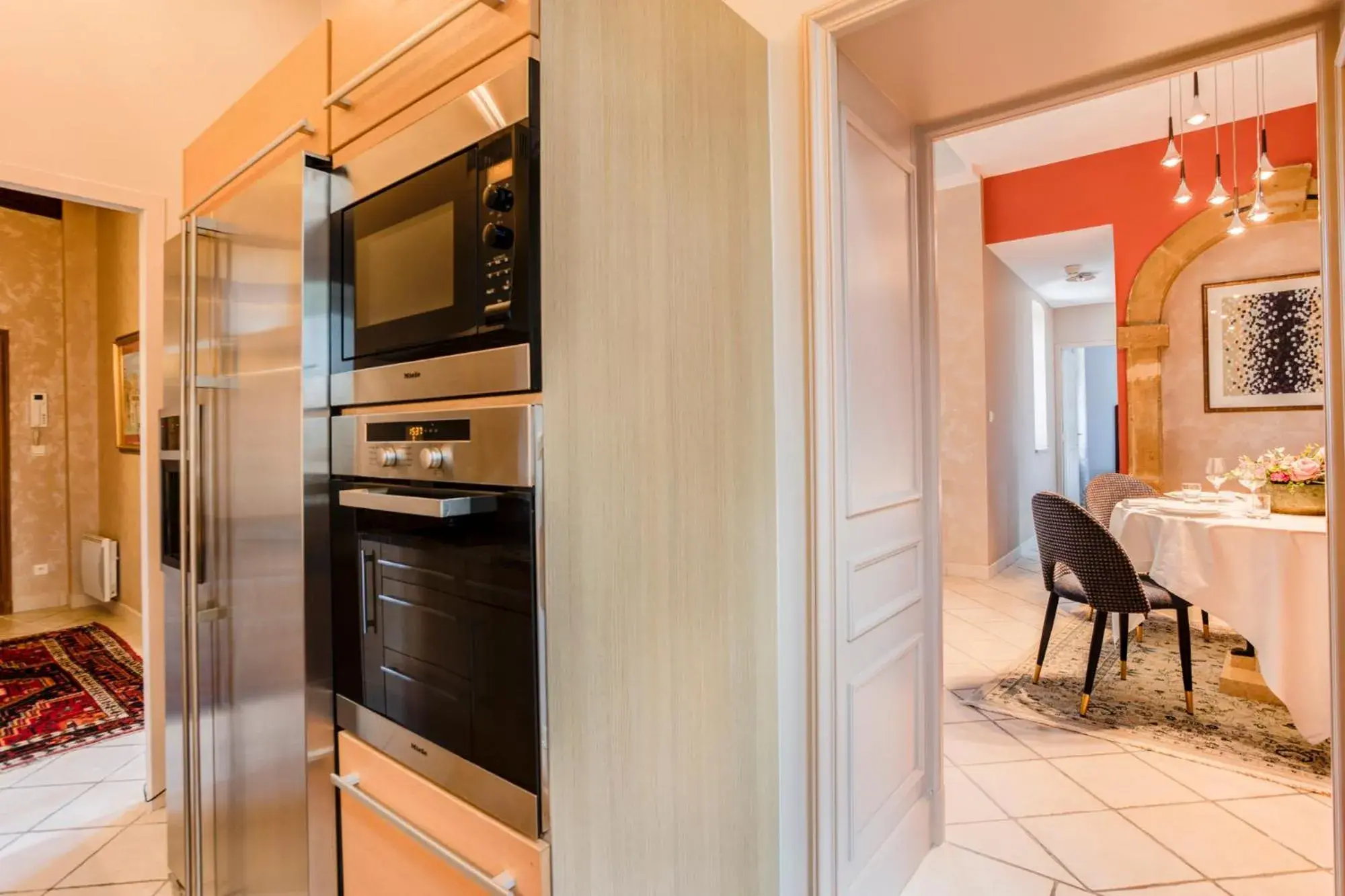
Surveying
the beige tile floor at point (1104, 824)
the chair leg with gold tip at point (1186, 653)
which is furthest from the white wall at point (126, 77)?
the chair leg with gold tip at point (1186, 653)

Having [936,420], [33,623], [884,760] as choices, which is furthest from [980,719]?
[33,623]

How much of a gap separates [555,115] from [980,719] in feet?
9.83

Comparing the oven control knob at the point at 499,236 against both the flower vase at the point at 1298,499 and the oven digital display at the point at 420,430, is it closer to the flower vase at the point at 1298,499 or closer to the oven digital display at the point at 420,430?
the oven digital display at the point at 420,430

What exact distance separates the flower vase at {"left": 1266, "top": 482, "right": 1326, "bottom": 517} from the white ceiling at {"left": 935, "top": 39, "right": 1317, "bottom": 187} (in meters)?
2.23

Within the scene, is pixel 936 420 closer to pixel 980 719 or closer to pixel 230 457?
pixel 980 719

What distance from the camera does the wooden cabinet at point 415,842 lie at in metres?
0.99

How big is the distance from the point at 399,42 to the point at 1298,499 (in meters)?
3.81

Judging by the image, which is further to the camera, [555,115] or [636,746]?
[636,746]

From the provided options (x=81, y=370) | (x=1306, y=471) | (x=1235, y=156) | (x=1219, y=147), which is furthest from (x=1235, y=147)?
(x=81, y=370)

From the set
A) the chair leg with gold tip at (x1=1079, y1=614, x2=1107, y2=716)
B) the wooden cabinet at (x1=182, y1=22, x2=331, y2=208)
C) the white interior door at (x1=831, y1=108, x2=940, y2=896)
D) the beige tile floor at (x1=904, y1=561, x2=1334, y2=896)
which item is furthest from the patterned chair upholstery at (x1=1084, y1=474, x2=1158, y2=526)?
the wooden cabinet at (x1=182, y1=22, x2=331, y2=208)

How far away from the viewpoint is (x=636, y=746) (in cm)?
115

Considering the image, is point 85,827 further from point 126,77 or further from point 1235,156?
point 1235,156

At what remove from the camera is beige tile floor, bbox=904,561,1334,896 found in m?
1.90

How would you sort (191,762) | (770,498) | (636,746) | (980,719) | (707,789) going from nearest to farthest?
(636,746) < (707,789) < (770,498) < (191,762) < (980,719)
